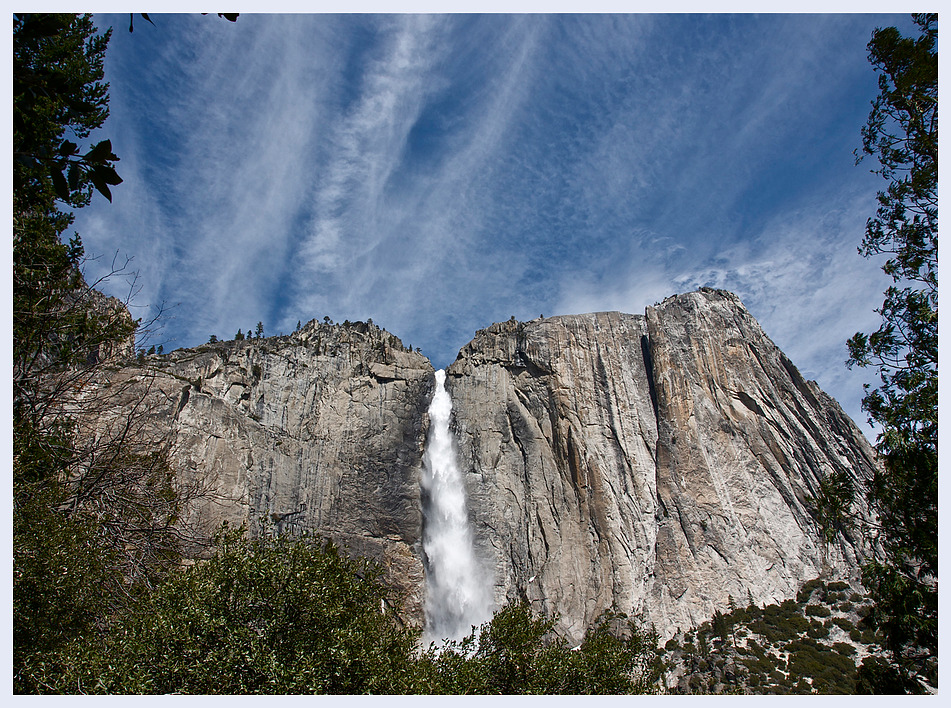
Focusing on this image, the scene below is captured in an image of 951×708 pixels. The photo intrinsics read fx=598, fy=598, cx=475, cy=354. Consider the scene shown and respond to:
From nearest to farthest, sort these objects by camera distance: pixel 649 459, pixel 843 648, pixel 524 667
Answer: pixel 524 667 < pixel 843 648 < pixel 649 459

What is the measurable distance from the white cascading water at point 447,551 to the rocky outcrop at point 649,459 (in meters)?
1.13

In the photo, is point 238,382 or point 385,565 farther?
point 238,382

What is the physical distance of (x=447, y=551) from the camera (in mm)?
43531

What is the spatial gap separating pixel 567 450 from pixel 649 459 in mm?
6343

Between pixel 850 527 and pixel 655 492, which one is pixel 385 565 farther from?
pixel 850 527

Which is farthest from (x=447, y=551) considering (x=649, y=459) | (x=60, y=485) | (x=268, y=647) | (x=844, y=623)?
(x=60, y=485)

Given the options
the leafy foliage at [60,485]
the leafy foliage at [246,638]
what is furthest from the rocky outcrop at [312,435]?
the leafy foliage at [60,485]

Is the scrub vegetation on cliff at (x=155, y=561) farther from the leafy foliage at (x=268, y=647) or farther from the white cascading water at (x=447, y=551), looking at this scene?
the white cascading water at (x=447, y=551)

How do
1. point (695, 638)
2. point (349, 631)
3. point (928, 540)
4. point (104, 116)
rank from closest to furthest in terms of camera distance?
point (928, 540) < point (349, 631) < point (104, 116) < point (695, 638)

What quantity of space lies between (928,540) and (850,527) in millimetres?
2145

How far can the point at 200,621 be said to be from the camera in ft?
40.1

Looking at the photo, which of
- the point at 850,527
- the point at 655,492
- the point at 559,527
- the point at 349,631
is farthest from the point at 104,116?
the point at 655,492

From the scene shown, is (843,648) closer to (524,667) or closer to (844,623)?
(844,623)

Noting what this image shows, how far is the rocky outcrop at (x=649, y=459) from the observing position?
135 feet
